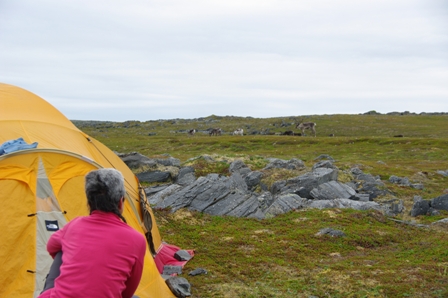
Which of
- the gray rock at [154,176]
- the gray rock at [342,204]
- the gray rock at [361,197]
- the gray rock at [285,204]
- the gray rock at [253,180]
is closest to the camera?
the gray rock at [285,204]

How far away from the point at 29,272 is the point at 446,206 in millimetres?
16210

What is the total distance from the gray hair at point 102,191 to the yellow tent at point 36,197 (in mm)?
4247

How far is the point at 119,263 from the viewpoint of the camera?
16.2ft

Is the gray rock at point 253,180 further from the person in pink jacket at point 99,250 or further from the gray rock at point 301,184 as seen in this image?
the person in pink jacket at point 99,250

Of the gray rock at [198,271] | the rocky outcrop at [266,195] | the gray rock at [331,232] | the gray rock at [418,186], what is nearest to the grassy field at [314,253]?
the gray rock at [198,271]

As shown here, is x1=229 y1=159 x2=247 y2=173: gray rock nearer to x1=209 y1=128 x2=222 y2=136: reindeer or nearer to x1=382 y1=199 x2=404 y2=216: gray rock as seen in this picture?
x1=382 y1=199 x2=404 y2=216: gray rock

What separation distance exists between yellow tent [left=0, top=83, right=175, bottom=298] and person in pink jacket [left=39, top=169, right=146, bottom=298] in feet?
12.4

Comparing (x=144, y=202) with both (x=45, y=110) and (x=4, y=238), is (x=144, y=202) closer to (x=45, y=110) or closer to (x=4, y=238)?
(x=45, y=110)

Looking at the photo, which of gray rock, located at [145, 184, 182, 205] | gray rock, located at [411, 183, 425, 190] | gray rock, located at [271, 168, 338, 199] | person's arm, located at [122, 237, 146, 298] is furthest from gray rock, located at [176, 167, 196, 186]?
person's arm, located at [122, 237, 146, 298]

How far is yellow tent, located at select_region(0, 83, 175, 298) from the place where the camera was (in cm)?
850

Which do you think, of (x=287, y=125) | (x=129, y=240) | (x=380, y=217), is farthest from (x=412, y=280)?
(x=287, y=125)

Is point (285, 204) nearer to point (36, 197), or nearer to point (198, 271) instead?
point (198, 271)

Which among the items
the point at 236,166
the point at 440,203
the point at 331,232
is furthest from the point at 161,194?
the point at 440,203

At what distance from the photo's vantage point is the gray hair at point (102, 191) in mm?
5059
